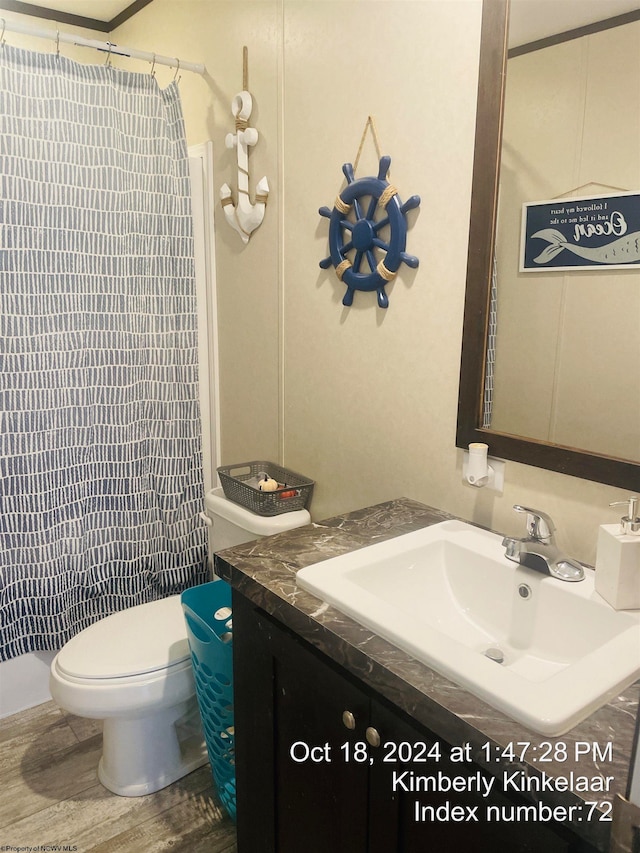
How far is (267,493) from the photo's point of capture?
1.83 m

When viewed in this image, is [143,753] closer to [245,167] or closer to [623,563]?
[623,563]

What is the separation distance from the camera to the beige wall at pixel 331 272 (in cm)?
143

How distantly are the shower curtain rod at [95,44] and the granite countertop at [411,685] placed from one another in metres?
1.60

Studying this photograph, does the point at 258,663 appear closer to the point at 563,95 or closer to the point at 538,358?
the point at 538,358

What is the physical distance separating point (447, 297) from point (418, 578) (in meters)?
0.66

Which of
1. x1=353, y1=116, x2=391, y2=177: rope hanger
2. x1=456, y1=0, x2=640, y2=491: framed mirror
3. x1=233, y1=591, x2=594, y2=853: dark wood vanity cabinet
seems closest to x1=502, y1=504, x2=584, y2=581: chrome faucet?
x1=456, y1=0, x2=640, y2=491: framed mirror

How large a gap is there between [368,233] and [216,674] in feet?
3.90

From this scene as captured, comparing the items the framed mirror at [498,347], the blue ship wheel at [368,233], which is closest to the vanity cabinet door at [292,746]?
the framed mirror at [498,347]

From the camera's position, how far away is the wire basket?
1.85m

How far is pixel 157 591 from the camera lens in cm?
235

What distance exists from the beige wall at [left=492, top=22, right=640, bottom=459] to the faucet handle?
162mm

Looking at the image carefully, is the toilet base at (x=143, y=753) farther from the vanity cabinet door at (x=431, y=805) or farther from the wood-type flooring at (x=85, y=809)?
the vanity cabinet door at (x=431, y=805)

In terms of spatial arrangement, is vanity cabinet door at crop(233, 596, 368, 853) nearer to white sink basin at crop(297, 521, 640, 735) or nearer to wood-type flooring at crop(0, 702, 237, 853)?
white sink basin at crop(297, 521, 640, 735)

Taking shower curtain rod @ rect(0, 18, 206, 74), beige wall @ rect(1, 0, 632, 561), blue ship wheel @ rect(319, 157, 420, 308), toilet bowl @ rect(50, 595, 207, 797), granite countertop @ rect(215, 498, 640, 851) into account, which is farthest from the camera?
shower curtain rod @ rect(0, 18, 206, 74)
